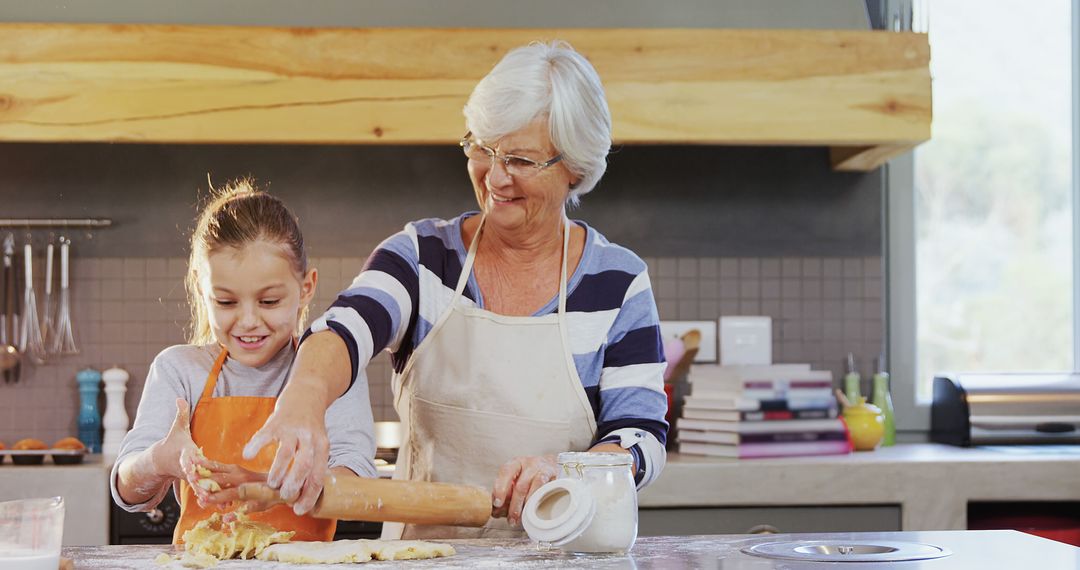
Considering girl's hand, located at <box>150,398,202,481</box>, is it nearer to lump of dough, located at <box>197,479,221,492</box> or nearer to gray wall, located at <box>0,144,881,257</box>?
lump of dough, located at <box>197,479,221,492</box>

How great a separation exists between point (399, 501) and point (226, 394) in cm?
43

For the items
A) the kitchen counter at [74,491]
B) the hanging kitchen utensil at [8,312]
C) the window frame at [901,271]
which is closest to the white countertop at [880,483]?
the window frame at [901,271]

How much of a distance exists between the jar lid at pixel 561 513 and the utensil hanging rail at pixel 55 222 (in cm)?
205

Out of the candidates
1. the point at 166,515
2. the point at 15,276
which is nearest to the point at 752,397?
the point at 166,515

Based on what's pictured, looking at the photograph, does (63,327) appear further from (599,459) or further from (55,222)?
(599,459)

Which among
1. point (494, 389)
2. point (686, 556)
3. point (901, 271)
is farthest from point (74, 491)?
point (901, 271)

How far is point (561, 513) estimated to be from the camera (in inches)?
52.7

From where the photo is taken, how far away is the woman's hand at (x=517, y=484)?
142cm

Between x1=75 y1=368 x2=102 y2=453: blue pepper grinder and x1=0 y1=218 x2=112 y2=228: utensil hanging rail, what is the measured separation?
38 centimetres

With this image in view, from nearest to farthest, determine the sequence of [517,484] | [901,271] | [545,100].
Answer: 1. [517,484]
2. [545,100]
3. [901,271]

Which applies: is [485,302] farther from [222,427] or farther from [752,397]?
[752,397]

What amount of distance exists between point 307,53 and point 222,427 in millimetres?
1224

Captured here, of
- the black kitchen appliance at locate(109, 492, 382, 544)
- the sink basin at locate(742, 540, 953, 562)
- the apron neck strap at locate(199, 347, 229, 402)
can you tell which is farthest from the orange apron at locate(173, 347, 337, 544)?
the black kitchen appliance at locate(109, 492, 382, 544)

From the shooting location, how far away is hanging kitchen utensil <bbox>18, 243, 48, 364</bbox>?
2.98 metres
